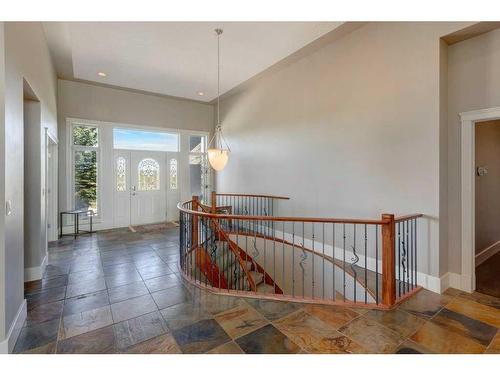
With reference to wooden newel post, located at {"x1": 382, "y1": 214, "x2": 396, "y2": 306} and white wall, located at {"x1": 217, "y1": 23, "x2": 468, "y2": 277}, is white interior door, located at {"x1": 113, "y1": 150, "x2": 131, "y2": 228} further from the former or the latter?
wooden newel post, located at {"x1": 382, "y1": 214, "x2": 396, "y2": 306}

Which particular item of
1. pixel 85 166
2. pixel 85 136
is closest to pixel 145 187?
pixel 85 166

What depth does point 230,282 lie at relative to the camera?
4461 millimetres

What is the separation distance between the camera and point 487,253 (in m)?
4.11

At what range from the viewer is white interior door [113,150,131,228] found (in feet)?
21.6

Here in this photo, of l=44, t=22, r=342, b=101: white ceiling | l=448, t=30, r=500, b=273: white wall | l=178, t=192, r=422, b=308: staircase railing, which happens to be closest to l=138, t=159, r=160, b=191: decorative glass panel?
l=44, t=22, r=342, b=101: white ceiling

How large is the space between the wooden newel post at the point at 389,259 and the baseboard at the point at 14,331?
3.40m

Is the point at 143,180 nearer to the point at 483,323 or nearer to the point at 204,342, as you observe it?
the point at 204,342

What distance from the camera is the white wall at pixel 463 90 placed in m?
2.79

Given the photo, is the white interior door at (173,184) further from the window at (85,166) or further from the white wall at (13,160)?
the white wall at (13,160)

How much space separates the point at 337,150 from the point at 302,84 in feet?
5.30

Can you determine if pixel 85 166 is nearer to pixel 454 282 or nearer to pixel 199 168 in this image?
pixel 199 168

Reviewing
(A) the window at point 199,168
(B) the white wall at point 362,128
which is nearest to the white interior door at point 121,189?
(A) the window at point 199,168

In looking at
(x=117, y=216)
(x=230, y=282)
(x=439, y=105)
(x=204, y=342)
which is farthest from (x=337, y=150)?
(x=117, y=216)

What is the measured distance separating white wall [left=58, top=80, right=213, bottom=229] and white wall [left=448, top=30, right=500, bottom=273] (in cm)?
626
